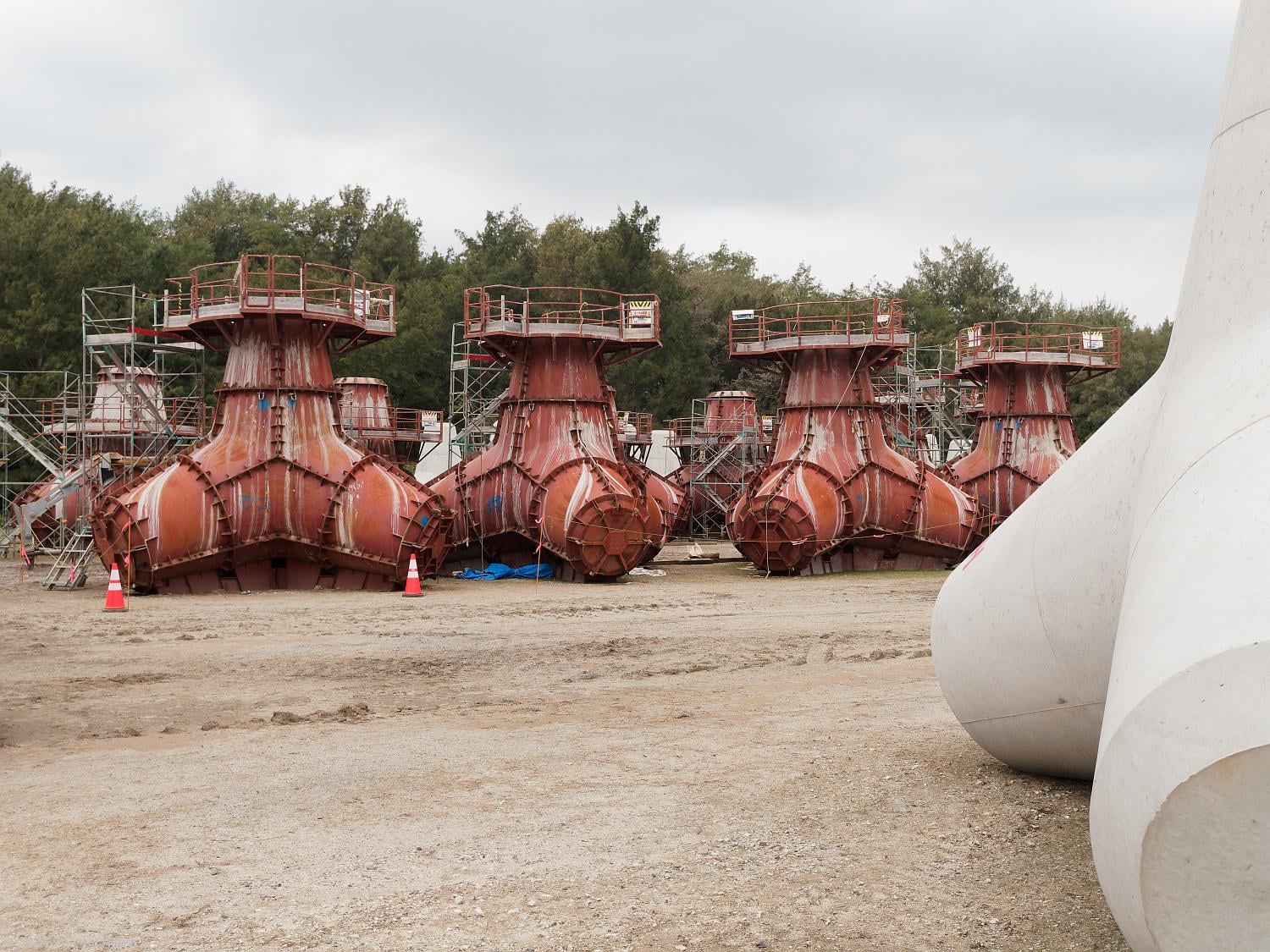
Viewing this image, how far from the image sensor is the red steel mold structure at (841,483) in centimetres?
3150

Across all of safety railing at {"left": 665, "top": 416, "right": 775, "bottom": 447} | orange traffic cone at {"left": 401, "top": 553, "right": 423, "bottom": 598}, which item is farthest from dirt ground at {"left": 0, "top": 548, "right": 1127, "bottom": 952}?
safety railing at {"left": 665, "top": 416, "right": 775, "bottom": 447}

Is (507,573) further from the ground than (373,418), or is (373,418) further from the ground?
(373,418)

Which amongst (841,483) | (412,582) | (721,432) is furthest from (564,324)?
(721,432)

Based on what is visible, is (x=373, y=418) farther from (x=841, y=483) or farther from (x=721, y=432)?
(x=841, y=483)

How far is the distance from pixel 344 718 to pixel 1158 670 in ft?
30.3

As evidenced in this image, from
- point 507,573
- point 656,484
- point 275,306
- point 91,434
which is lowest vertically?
point 507,573

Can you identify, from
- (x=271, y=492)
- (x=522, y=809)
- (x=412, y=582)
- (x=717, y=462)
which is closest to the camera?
(x=522, y=809)

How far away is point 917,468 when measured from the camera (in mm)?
33812

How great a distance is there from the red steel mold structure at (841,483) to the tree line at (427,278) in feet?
107

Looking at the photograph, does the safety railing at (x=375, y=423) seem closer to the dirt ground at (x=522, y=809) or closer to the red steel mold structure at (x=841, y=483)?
the red steel mold structure at (x=841, y=483)

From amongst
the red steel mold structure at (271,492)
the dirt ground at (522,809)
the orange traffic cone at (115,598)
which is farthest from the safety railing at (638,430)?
the dirt ground at (522,809)

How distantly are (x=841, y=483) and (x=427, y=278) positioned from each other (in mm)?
48801

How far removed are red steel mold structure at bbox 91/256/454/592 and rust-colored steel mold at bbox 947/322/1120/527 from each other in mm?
19196

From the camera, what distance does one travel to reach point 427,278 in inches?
2992
